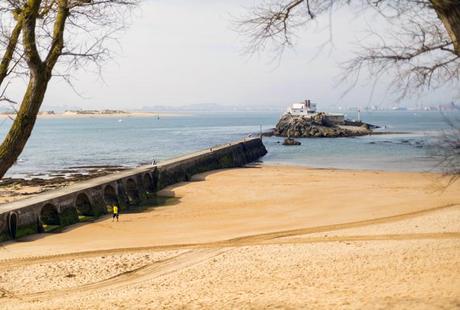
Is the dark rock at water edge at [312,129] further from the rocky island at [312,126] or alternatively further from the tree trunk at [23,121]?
the tree trunk at [23,121]

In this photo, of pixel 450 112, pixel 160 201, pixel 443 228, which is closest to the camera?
pixel 450 112

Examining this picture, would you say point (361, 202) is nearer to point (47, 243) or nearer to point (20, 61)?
point (47, 243)

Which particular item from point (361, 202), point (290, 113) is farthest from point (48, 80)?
point (290, 113)

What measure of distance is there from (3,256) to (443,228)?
12484 mm

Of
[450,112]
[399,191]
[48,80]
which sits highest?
[48,80]

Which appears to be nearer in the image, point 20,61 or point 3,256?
point 20,61

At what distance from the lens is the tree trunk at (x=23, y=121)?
5.21 m

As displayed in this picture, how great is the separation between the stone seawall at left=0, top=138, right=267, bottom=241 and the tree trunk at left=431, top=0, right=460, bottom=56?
15.2 m

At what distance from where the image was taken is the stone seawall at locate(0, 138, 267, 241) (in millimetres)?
18016

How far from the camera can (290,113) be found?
367ft

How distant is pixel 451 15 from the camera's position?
5.10m

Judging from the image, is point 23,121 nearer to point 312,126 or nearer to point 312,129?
point 312,129

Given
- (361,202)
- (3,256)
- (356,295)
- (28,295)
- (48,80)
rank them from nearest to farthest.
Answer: (48,80) → (356,295) → (28,295) → (3,256) → (361,202)

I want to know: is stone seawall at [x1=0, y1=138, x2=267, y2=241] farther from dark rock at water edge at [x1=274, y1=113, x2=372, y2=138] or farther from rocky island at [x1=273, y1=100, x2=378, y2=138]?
rocky island at [x1=273, y1=100, x2=378, y2=138]
